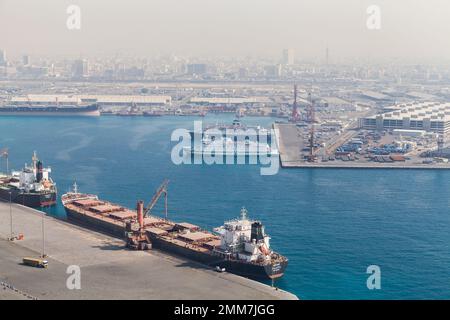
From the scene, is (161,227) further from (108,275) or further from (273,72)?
(273,72)

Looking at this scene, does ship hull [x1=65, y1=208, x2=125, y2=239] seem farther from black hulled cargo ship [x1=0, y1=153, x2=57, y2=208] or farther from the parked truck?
the parked truck

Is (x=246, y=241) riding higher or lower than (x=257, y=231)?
lower

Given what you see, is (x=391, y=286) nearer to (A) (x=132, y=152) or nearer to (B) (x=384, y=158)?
(B) (x=384, y=158)

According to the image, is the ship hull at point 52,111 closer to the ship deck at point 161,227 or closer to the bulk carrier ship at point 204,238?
the ship deck at point 161,227

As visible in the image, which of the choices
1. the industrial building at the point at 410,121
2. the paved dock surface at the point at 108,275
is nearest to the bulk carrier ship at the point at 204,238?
the paved dock surface at the point at 108,275

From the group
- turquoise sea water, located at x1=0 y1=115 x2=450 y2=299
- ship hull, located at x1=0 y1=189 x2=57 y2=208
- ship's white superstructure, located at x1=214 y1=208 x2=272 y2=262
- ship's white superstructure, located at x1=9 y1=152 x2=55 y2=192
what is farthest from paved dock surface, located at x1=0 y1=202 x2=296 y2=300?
ship's white superstructure, located at x1=9 y1=152 x2=55 y2=192

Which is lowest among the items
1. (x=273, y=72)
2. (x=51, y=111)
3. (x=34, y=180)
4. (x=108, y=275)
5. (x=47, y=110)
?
(x=108, y=275)

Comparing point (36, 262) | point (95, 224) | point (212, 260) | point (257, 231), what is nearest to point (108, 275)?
point (36, 262)
